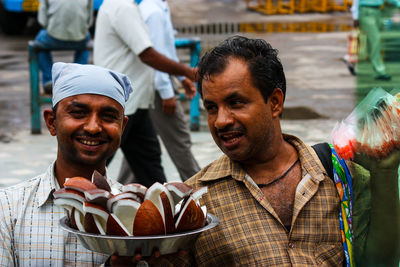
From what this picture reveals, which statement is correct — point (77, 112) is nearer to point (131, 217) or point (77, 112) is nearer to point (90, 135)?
point (90, 135)

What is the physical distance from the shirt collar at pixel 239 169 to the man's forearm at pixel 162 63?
289cm

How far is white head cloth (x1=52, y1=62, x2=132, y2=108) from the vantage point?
2.55m

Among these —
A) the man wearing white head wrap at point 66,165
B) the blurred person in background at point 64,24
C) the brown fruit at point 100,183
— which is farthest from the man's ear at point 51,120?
the blurred person in background at point 64,24

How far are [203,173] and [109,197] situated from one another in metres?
0.69

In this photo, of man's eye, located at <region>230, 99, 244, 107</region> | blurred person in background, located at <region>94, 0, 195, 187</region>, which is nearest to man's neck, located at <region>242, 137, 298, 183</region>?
man's eye, located at <region>230, 99, 244, 107</region>

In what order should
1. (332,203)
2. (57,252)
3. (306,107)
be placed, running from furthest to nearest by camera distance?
(306,107), (332,203), (57,252)

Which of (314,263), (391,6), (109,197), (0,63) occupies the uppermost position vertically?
(391,6)

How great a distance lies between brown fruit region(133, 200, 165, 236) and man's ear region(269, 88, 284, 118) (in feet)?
2.63

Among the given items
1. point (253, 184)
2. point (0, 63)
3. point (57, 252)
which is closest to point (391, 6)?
point (253, 184)

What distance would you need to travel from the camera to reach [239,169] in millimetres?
2723

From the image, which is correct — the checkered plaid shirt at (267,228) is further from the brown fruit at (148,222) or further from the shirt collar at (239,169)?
the brown fruit at (148,222)

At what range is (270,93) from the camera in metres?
2.72

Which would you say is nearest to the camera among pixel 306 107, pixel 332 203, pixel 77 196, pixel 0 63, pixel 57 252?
pixel 77 196

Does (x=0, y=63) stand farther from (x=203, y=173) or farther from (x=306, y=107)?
(x=203, y=173)
